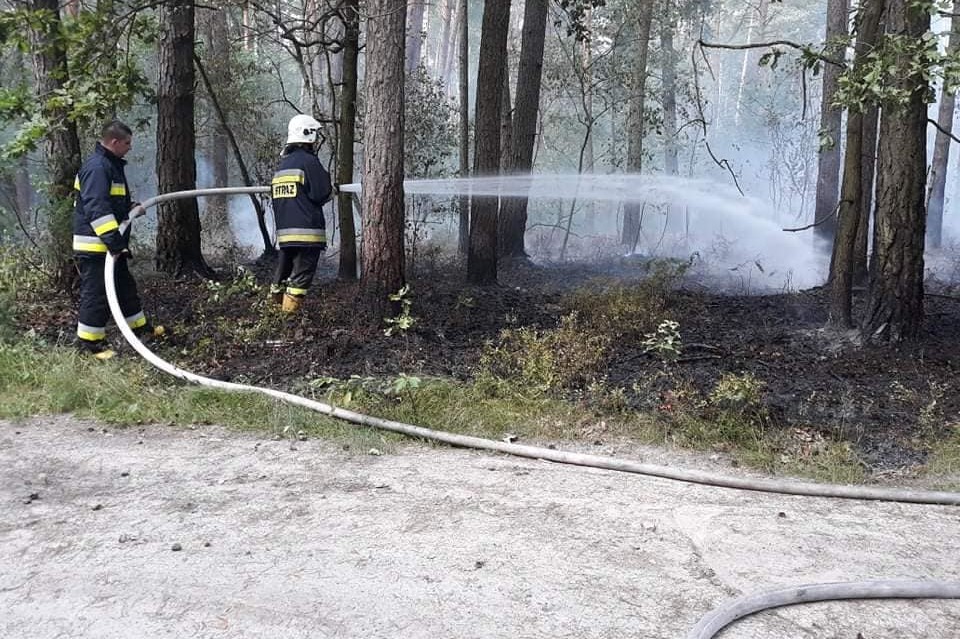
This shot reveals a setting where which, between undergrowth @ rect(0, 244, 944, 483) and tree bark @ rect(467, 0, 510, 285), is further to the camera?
tree bark @ rect(467, 0, 510, 285)

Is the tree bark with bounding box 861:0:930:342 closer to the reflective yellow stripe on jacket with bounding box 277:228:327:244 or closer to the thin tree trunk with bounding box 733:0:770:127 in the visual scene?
the reflective yellow stripe on jacket with bounding box 277:228:327:244

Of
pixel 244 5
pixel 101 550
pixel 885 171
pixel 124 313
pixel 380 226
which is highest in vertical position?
pixel 244 5

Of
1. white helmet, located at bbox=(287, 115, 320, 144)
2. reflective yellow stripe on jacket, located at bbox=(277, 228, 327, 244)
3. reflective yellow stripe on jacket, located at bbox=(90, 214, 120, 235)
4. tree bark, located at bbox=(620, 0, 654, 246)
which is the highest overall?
tree bark, located at bbox=(620, 0, 654, 246)

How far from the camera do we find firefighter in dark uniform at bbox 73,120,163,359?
6.22m

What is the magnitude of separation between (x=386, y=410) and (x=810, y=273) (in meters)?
9.32

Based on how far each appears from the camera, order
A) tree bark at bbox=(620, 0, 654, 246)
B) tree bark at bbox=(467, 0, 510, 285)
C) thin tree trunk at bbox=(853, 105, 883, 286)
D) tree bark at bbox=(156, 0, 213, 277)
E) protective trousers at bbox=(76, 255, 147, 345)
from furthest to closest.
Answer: tree bark at bbox=(620, 0, 654, 246), tree bark at bbox=(467, 0, 510, 285), thin tree trunk at bbox=(853, 105, 883, 286), tree bark at bbox=(156, 0, 213, 277), protective trousers at bbox=(76, 255, 147, 345)

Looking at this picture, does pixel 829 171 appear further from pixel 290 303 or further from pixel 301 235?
pixel 290 303

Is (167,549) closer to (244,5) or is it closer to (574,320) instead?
(574,320)

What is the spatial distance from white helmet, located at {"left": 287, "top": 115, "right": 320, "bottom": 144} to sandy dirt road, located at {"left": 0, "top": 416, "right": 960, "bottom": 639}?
3.46 meters

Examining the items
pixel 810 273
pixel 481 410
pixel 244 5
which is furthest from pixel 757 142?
pixel 481 410

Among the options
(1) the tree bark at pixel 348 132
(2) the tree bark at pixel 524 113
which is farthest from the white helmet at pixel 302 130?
(2) the tree bark at pixel 524 113

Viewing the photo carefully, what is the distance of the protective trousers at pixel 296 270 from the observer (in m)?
7.17

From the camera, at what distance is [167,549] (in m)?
3.35

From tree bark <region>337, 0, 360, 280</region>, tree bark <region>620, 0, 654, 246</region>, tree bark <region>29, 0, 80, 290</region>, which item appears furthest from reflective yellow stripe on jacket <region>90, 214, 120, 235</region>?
tree bark <region>620, 0, 654, 246</region>
